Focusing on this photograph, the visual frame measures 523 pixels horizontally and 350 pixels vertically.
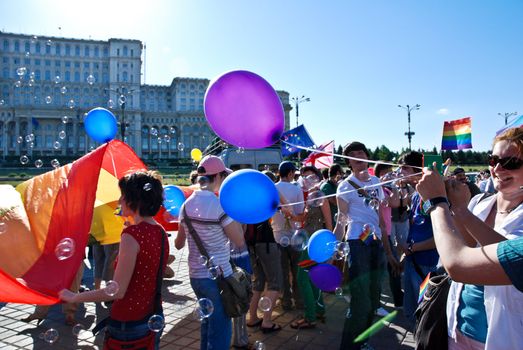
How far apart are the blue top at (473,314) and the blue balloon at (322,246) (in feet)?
6.40

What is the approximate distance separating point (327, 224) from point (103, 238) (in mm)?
2665

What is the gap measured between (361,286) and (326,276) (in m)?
1.08

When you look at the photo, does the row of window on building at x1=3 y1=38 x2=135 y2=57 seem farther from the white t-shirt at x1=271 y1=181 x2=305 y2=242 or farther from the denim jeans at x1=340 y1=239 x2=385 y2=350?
the denim jeans at x1=340 y1=239 x2=385 y2=350

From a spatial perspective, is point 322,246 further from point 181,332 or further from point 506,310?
point 506,310

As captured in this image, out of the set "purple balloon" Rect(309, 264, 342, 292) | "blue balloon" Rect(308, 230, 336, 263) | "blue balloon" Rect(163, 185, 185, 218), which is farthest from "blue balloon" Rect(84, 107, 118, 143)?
"purple balloon" Rect(309, 264, 342, 292)

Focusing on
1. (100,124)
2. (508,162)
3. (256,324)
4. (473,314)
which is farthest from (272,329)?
(508,162)

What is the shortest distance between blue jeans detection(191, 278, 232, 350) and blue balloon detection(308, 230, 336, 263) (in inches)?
52.0

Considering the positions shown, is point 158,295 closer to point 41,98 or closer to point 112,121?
point 112,121

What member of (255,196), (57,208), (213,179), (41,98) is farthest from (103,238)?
(41,98)

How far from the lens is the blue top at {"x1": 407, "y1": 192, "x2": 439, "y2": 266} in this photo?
3783mm

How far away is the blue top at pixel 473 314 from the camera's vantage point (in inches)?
72.2

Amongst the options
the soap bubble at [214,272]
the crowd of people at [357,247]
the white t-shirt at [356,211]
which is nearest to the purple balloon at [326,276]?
the crowd of people at [357,247]

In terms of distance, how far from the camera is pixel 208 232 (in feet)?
10.0

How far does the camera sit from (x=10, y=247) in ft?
10.6
